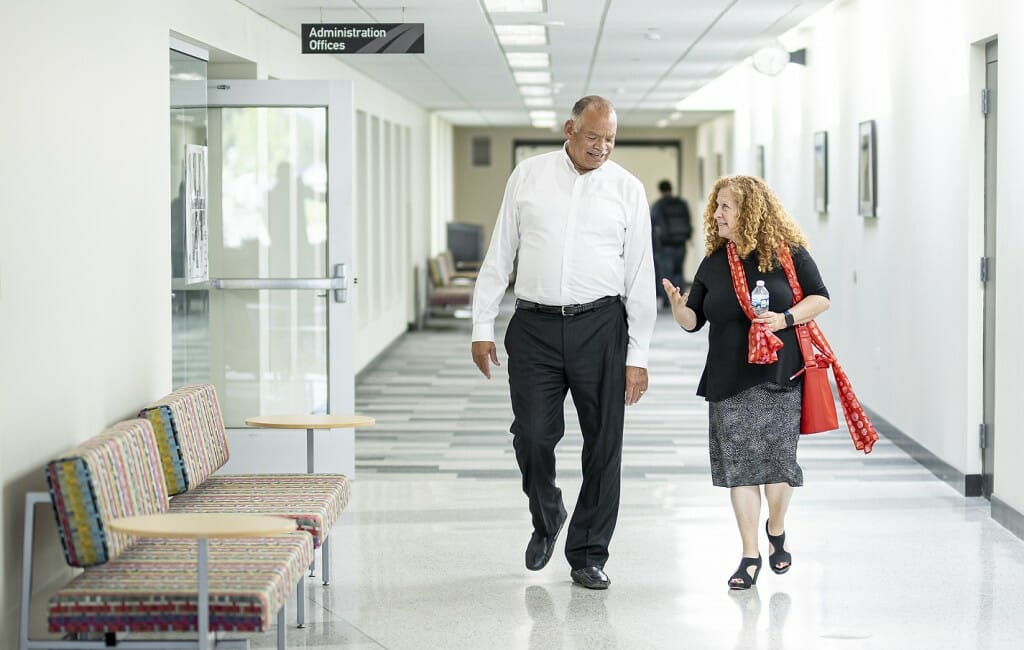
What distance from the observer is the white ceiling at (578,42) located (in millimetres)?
8141

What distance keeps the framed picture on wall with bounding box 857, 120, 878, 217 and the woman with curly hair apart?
4449 millimetres

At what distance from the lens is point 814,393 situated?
16.2 ft

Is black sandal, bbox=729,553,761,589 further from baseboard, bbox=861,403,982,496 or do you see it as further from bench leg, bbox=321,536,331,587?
baseboard, bbox=861,403,982,496

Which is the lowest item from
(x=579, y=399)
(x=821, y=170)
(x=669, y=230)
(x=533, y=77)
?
(x=579, y=399)

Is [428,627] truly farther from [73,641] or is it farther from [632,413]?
[632,413]

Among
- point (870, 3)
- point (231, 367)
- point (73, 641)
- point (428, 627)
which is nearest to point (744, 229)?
point (428, 627)

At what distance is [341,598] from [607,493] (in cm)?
104

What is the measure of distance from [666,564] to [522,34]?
207 inches

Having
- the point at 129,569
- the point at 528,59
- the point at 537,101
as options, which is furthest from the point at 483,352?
the point at 537,101

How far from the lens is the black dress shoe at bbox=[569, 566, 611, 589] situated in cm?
508

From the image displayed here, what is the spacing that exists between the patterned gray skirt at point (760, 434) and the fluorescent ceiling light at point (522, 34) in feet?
16.2

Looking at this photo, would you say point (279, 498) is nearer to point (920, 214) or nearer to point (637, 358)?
point (637, 358)

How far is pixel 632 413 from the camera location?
10297 millimetres

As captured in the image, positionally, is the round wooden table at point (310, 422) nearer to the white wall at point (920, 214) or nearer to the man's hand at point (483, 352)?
the man's hand at point (483, 352)
